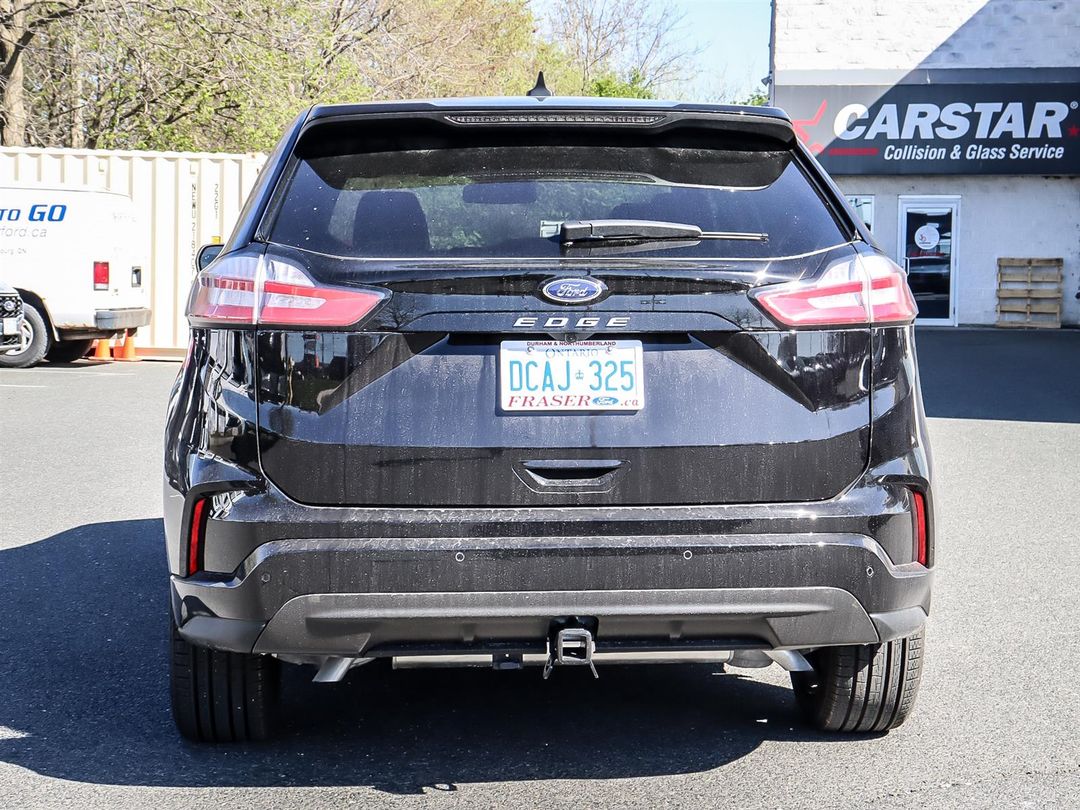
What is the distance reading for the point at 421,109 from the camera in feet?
11.4

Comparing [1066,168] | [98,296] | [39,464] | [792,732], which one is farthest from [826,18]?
[792,732]

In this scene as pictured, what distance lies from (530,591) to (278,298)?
90 centimetres

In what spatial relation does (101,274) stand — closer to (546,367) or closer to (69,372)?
(69,372)

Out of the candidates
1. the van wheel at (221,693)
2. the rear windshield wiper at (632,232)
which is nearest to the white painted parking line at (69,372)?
the van wheel at (221,693)

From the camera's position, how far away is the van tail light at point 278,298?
10.5 feet

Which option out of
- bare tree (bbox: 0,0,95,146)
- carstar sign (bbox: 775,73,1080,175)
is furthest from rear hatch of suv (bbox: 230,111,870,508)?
carstar sign (bbox: 775,73,1080,175)

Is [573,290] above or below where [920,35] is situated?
below

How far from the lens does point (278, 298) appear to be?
3.24 meters

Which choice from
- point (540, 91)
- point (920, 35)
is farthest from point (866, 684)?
point (920, 35)

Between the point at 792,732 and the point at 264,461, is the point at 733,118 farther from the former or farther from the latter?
the point at 792,732

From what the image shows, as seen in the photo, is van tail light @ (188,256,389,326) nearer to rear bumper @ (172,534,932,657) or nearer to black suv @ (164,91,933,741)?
black suv @ (164,91,933,741)

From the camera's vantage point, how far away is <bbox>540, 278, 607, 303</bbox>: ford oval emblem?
3.20 metres

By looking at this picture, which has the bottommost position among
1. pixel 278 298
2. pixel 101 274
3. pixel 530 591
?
pixel 530 591

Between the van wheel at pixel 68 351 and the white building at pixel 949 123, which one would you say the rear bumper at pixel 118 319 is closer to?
the van wheel at pixel 68 351
